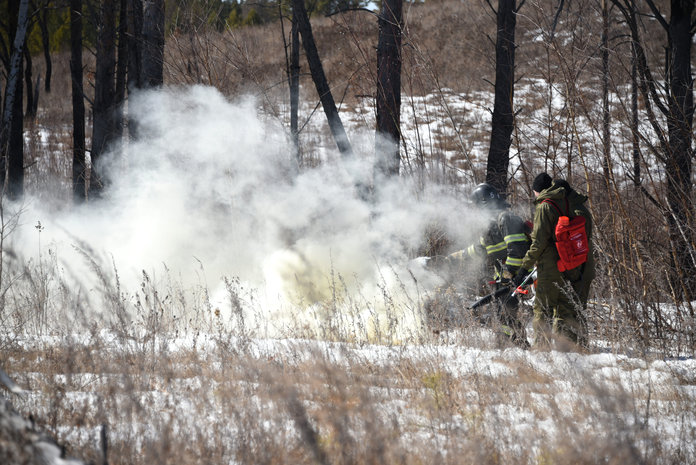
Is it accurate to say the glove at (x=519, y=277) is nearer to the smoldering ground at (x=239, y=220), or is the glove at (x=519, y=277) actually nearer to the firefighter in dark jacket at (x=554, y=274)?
the firefighter in dark jacket at (x=554, y=274)

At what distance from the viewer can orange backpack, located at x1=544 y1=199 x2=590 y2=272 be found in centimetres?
525

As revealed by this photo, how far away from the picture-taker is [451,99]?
67.9 ft

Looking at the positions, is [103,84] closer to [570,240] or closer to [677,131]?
[570,240]

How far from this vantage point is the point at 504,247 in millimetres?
6082

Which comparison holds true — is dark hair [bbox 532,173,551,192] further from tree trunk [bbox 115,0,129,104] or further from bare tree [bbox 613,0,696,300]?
tree trunk [bbox 115,0,129,104]

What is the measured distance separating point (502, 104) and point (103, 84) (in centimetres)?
806

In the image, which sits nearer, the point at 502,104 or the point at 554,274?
the point at 554,274

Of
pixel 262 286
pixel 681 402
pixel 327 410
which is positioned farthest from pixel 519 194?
pixel 327 410

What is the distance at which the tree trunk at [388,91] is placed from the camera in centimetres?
876

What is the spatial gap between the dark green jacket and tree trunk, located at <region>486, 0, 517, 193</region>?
3.59 meters

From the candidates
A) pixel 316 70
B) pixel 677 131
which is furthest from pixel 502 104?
pixel 316 70

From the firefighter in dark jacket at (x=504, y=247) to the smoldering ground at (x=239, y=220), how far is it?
1206 mm

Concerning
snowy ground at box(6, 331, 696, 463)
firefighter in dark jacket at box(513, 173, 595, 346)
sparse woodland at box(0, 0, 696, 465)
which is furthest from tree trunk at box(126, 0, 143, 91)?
firefighter in dark jacket at box(513, 173, 595, 346)

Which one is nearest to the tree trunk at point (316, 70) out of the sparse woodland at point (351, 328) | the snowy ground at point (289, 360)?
the sparse woodland at point (351, 328)
